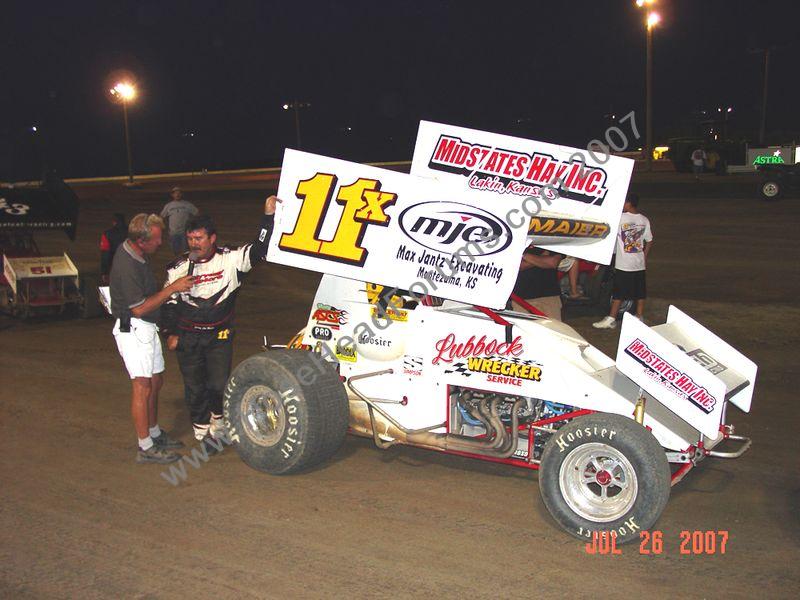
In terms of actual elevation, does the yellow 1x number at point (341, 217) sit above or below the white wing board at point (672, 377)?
above

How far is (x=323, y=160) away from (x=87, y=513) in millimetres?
2746

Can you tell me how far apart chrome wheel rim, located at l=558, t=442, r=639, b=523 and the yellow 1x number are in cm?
182

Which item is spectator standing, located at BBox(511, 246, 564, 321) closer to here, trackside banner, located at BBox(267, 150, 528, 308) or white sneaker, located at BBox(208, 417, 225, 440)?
trackside banner, located at BBox(267, 150, 528, 308)

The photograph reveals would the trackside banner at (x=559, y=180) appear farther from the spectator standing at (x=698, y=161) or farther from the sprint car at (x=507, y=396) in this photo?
the spectator standing at (x=698, y=161)

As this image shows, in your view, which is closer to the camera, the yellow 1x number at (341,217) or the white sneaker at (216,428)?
the yellow 1x number at (341,217)

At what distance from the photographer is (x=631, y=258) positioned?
33.4ft

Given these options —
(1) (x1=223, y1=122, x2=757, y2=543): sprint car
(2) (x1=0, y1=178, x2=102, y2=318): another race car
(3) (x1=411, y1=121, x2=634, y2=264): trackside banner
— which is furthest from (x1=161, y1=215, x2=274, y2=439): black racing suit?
(2) (x1=0, y1=178, x2=102, y2=318): another race car

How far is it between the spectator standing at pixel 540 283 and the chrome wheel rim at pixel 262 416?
2536 millimetres

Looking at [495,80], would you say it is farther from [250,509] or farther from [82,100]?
[250,509]

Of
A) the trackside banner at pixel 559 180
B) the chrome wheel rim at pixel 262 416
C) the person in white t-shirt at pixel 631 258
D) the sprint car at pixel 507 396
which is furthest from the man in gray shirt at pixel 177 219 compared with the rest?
the trackside banner at pixel 559 180

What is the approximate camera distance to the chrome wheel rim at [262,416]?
5.80 meters

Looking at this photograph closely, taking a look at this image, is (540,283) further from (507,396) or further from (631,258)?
(631,258)

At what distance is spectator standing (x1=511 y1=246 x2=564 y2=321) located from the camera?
7.32 meters
